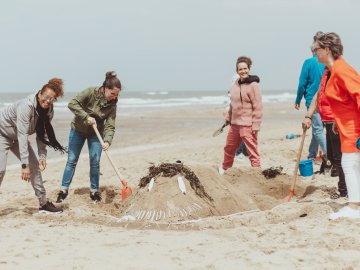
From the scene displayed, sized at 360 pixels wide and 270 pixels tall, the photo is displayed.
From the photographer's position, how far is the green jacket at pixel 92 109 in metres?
5.70

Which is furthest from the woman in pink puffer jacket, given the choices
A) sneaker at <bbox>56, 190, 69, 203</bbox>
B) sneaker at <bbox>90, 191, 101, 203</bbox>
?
sneaker at <bbox>56, 190, 69, 203</bbox>

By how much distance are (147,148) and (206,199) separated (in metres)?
7.36

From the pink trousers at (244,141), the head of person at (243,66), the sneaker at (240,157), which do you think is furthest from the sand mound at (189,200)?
the sneaker at (240,157)

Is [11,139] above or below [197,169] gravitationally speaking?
above

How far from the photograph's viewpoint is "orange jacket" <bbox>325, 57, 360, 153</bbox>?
4.29m

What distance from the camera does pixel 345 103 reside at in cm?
438

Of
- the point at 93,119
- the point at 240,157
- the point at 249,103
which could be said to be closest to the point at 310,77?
the point at 249,103

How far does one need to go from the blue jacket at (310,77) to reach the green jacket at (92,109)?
2.93 m

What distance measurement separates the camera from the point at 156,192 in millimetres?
5125

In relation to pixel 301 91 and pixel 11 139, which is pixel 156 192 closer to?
pixel 11 139

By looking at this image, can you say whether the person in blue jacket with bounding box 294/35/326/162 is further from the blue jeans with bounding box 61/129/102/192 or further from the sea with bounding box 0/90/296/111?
the sea with bounding box 0/90/296/111

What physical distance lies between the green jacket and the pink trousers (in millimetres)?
1767

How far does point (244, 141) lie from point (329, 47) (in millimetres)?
2311

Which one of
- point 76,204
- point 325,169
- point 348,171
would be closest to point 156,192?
point 76,204
